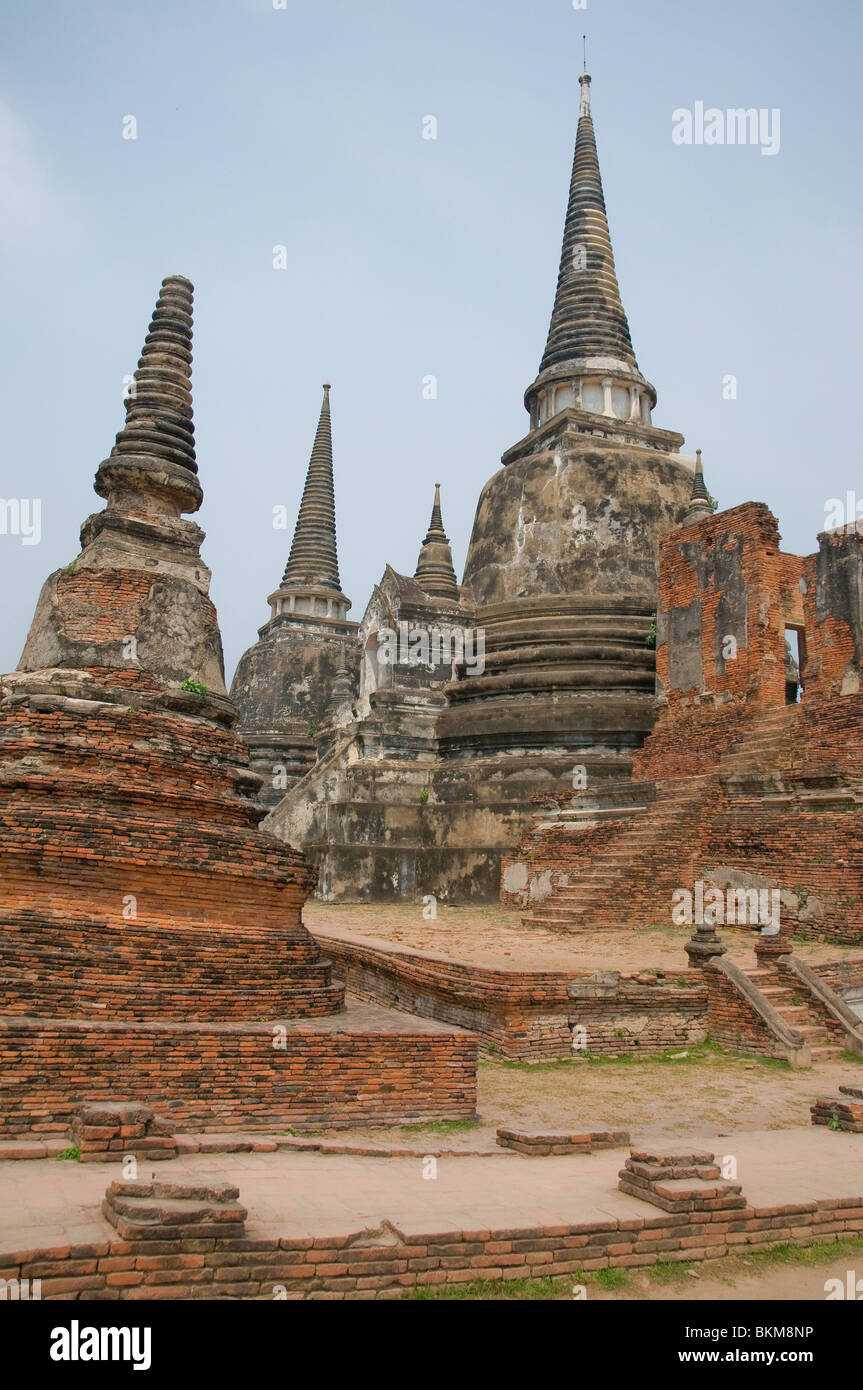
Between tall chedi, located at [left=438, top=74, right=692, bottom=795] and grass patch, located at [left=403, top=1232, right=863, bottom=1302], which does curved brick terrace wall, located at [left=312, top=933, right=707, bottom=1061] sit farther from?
tall chedi, located at [left=438, top=74, right=692, bottom=795]

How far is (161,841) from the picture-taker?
8078 millimetres

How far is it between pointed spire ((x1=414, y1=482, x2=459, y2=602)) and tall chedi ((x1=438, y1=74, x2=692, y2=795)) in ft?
2.80

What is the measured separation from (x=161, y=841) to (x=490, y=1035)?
3583 millimetres

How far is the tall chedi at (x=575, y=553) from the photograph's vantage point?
64.2 ft

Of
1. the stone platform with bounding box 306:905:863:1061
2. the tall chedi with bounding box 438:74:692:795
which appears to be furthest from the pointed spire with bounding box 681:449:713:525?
the stone platform with bounding box 306:905:863:1061

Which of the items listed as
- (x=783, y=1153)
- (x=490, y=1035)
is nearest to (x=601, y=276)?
(x=490, y=1035)

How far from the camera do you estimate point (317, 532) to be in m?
38.6

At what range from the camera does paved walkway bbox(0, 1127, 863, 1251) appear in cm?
458

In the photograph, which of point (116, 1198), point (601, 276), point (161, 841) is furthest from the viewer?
point (601, 276)

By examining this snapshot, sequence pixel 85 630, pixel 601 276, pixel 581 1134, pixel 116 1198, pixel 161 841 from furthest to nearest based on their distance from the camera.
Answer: pixel 601 276, pixel 85 630, pixel 161 841, pixel 581 1134, pixel 116 1198

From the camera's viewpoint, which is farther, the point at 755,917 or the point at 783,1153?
the point at 755,917

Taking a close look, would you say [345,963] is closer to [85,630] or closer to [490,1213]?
[85,630]
